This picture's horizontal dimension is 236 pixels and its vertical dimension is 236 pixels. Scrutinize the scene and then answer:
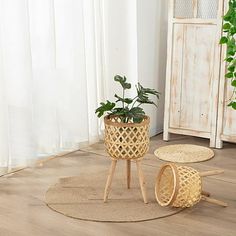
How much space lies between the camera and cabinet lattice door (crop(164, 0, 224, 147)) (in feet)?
10.9

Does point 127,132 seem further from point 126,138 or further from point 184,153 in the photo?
point 184,153

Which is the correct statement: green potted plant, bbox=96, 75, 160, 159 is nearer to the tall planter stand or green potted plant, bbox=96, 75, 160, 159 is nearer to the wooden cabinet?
the tall planter stand

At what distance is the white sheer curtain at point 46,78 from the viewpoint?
283 centimetres

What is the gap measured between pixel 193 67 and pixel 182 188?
4.31ft

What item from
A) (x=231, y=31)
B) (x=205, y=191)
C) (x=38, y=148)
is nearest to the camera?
(x=231, y=31)

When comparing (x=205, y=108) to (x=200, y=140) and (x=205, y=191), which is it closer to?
(x=200, y=140)

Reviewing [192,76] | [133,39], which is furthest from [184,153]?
[133,39]

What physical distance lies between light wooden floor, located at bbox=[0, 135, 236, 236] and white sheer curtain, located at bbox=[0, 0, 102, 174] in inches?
8.0

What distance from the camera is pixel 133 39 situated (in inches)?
138

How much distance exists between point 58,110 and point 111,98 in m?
0.51

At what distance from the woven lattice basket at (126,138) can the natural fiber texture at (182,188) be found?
0.55 ft

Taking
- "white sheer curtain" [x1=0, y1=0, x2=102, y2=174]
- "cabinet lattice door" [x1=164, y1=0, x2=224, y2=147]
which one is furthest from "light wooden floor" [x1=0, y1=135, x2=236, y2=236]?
"cabinet lattice door" [x1=164, y1=0, x2=224, y2=147]

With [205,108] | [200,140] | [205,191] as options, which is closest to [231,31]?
[205,191]

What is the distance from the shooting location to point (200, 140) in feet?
11.9
